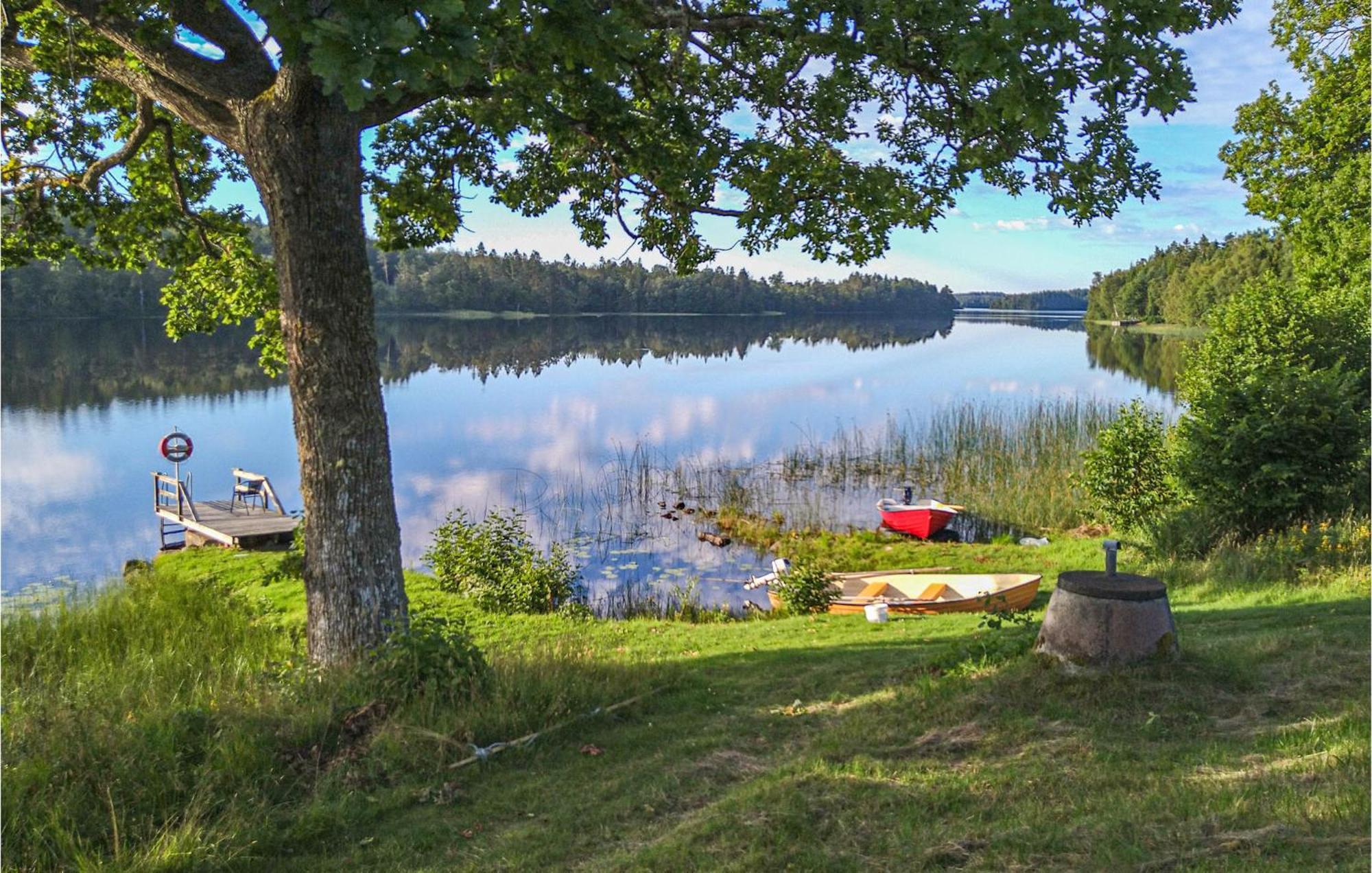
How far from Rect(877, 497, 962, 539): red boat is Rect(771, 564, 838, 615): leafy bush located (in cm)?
610

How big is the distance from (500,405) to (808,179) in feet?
114

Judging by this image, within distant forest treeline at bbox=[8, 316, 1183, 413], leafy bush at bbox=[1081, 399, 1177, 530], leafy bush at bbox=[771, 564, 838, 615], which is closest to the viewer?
leafy bush at bbox=[771, 564, 838, 615]

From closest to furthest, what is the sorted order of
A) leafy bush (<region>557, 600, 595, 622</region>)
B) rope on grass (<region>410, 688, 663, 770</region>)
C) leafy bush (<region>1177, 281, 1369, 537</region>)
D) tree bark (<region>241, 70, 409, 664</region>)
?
rope on grass (<region>410, 688, 663, 770</region>) → tree bark (<region>241, 70, 409, 664</region>) → leafy bush (<region>1177, 281, 1369, 537</region>) → leafy bush (<region>557, 600, 595, 622</region>)

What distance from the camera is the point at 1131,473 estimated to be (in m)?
17.2

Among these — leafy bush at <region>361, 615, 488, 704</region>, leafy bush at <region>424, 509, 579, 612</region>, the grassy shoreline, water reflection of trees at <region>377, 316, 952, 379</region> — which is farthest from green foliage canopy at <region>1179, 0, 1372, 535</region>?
the grassy shoreline

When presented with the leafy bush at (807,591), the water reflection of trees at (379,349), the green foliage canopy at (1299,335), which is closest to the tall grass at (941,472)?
the green foliage canopy at (1299,335)

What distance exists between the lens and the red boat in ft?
65.4

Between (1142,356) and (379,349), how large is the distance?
55.4 meters

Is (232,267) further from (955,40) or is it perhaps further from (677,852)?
(677,852)

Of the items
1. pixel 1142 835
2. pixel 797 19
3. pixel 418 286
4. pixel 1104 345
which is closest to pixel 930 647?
pixel 1142 835

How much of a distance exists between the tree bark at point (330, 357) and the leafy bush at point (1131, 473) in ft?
45.2

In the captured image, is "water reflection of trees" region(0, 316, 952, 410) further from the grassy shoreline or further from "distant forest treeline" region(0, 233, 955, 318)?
the grassy shoreline

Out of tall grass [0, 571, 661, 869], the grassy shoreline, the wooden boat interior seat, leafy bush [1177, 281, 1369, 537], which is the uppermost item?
the grassy shoreline

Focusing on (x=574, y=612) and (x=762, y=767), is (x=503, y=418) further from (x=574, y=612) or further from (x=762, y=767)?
(x=762, y=767)
